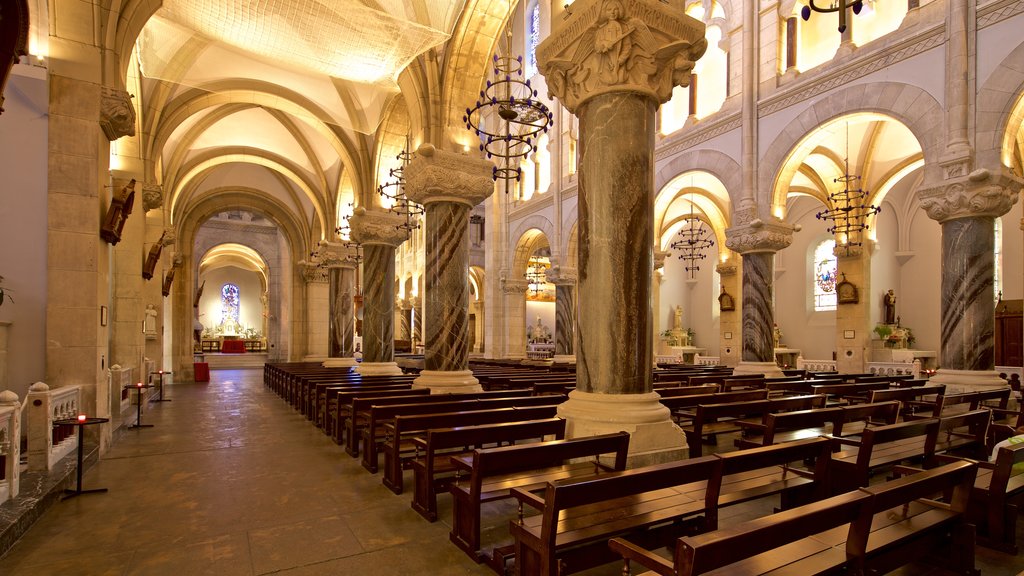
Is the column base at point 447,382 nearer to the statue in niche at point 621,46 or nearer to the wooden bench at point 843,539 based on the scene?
the statue in niche at point 621,46

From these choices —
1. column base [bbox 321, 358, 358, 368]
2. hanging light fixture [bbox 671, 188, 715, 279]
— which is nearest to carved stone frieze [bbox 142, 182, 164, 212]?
column base [bbox 321, 358, 358, 368]

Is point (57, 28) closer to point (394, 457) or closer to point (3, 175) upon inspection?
point (3, 175)

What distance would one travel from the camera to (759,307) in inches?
518

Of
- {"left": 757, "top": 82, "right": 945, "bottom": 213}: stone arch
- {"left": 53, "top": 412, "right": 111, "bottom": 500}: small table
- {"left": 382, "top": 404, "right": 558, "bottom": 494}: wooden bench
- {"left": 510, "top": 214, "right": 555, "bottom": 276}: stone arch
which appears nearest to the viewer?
{"left": 53, "top": 412, "right": 111, "bottom": 500}: small table

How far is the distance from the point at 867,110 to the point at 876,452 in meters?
9.43

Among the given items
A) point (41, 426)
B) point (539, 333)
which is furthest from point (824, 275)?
point (41, 426)

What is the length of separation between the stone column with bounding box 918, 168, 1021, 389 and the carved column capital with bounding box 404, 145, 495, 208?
8.15m

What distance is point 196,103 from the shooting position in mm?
14039

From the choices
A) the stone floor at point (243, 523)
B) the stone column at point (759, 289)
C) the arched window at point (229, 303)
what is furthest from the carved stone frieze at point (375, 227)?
the arched window at point (229, 303)

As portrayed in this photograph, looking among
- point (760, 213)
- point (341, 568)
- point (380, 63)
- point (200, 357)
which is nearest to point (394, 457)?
point (341, 568)

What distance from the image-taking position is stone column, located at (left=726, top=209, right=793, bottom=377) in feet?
43.0

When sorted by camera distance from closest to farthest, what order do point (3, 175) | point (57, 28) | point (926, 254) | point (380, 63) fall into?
point (3, 175), point (57, 28), point (380, 63), point (926, 254)

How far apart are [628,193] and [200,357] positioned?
2447 cm

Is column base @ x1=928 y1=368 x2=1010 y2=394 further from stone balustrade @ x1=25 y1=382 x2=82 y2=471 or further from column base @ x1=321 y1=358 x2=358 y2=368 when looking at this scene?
column base @ x1=321 y1=358 x2=358 y2=368
